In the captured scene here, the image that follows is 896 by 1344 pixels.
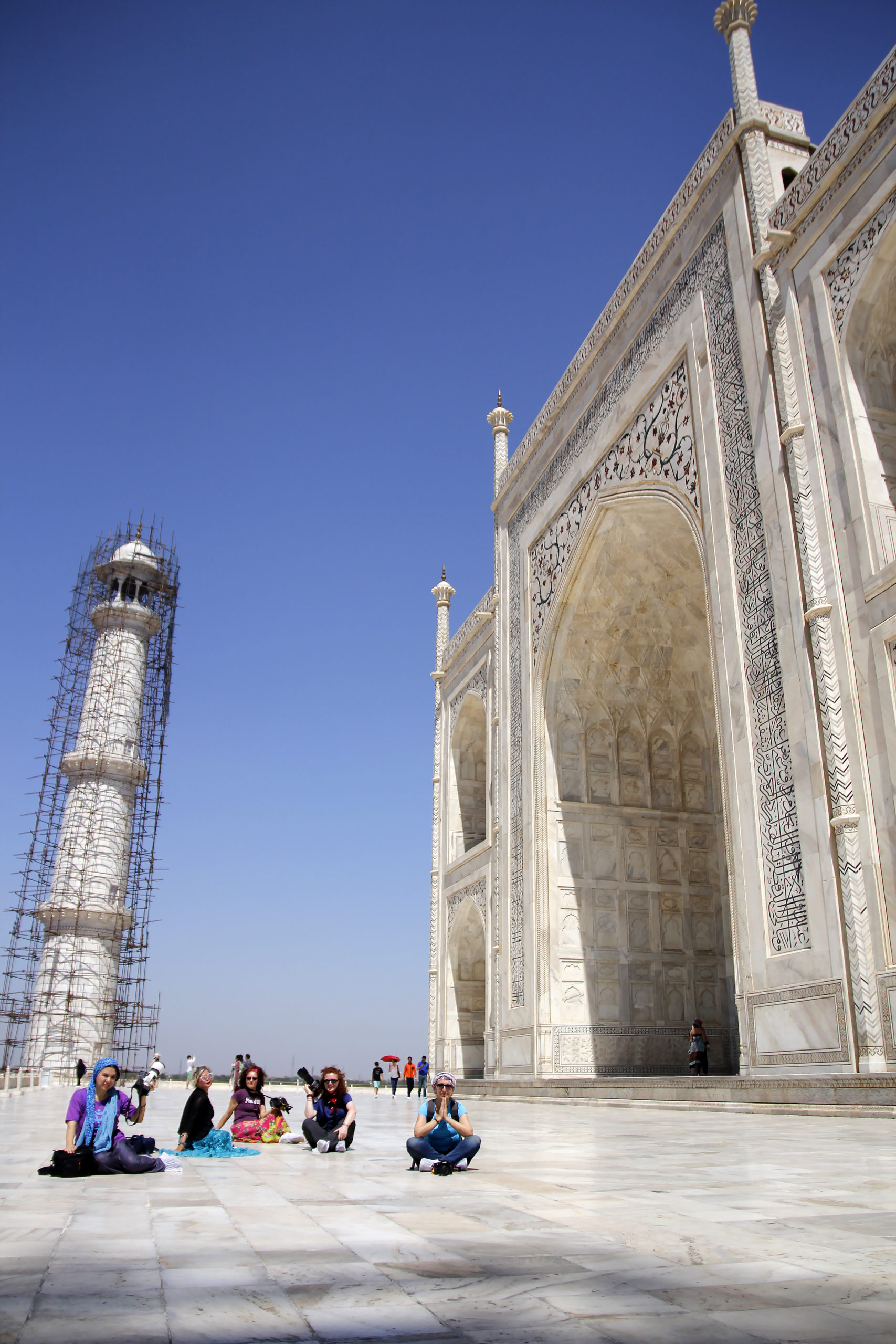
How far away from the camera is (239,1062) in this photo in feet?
37.0

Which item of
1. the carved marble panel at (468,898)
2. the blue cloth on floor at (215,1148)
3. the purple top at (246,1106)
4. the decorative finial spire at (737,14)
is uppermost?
the decorative finial spire at (737,14)

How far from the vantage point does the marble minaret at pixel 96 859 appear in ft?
74.3

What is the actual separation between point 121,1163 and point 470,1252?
7.42 ft

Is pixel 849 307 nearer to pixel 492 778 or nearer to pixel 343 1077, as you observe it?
pixel 343 1077

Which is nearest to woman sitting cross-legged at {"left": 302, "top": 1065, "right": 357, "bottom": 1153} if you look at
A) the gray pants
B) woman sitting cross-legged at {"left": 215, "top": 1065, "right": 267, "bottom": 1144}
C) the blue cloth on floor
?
the blue cloth on floor

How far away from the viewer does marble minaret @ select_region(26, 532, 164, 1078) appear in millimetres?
22656

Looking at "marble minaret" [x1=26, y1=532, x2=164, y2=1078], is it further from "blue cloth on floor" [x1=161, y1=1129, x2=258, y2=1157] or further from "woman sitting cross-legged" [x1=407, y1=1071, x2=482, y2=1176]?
"woman sitting cross-legged" [x1=407, y1=1071, x2=482, y2=1176]

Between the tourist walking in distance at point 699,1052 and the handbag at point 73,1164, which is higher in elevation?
the tourist walking in distance at point 699,1052

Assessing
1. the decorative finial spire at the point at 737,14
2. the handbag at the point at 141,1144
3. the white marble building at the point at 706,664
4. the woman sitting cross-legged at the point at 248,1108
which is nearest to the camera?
the handbag at the point at 141,1144

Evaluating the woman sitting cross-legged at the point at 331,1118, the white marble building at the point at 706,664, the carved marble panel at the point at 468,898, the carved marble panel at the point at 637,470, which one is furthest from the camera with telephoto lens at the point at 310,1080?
the carved marble panel at the point at 468,898

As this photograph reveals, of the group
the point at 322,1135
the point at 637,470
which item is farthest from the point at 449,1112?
the point at 637,470

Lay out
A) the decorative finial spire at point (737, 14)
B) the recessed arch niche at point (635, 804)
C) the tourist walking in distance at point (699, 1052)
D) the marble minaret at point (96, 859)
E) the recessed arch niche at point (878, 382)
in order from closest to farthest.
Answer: the recessed arch niche at point (878, 382) < the decorative finial spire at point (737, 14) < the tourist walking in distance at point (699, 1052) < the recessed arch niche at point (635, 804) < the marble minaret at point (96, 859)

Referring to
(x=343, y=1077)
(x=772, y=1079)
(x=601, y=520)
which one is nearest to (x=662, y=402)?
(x=601, y=520)

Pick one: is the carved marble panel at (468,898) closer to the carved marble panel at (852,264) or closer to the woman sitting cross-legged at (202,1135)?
the carved marble panel at (852,264)
